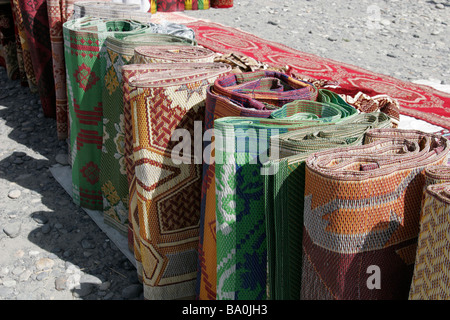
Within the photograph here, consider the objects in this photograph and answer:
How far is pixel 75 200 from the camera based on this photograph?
3344mm

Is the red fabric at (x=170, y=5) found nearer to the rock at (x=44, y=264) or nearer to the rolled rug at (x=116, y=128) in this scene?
the rolled rug at (x=116, y=128)

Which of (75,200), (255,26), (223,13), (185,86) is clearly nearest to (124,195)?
(75,200)

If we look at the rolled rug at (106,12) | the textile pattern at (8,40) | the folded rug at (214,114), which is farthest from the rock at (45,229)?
the textile pattern at (8,40)

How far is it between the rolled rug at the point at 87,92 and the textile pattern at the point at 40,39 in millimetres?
1123

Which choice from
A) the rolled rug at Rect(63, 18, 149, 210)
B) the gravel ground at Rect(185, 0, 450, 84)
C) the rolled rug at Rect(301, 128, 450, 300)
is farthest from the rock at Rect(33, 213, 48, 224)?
the gravel ground at Rect(185, 0, 450, 84)

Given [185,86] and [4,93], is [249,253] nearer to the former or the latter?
[185,86]

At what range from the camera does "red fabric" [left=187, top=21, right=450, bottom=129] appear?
3.29 metres

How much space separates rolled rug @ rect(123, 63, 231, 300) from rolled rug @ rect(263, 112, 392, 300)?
2.04 ft

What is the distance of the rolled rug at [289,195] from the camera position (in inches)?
62.5

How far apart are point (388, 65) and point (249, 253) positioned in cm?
399

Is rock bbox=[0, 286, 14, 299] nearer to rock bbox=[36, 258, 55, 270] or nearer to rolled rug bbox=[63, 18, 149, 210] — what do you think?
rock bbox=[36, 258, 55, 270]

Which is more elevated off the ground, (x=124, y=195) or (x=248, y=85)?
(x=248, y=85)
